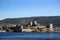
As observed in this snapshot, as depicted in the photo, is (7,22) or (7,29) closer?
(7,29)

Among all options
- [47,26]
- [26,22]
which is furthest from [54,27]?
[26,22]

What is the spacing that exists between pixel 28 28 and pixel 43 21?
8009mm

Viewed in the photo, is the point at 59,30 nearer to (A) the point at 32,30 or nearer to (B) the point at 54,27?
(B) the point at 54,27

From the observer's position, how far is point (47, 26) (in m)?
56.3

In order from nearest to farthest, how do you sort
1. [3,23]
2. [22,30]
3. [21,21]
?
1. [22,30]
2. [3,23]
3. [21,21]

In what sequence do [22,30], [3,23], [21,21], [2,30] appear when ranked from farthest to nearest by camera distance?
[21,21]
[3,23]
[2,30]
[22,30]

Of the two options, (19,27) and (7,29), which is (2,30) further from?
(19,27)

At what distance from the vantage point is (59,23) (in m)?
59.1

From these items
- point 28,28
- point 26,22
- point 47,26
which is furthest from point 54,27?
point 26,22

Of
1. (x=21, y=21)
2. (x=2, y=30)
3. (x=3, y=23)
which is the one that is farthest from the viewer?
(x=21, y=21)

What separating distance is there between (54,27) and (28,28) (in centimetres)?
577

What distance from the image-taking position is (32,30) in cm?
5528

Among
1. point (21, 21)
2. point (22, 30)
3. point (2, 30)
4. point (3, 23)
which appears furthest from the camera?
point (21, 21)

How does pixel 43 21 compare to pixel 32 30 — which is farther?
pixel 43 21
